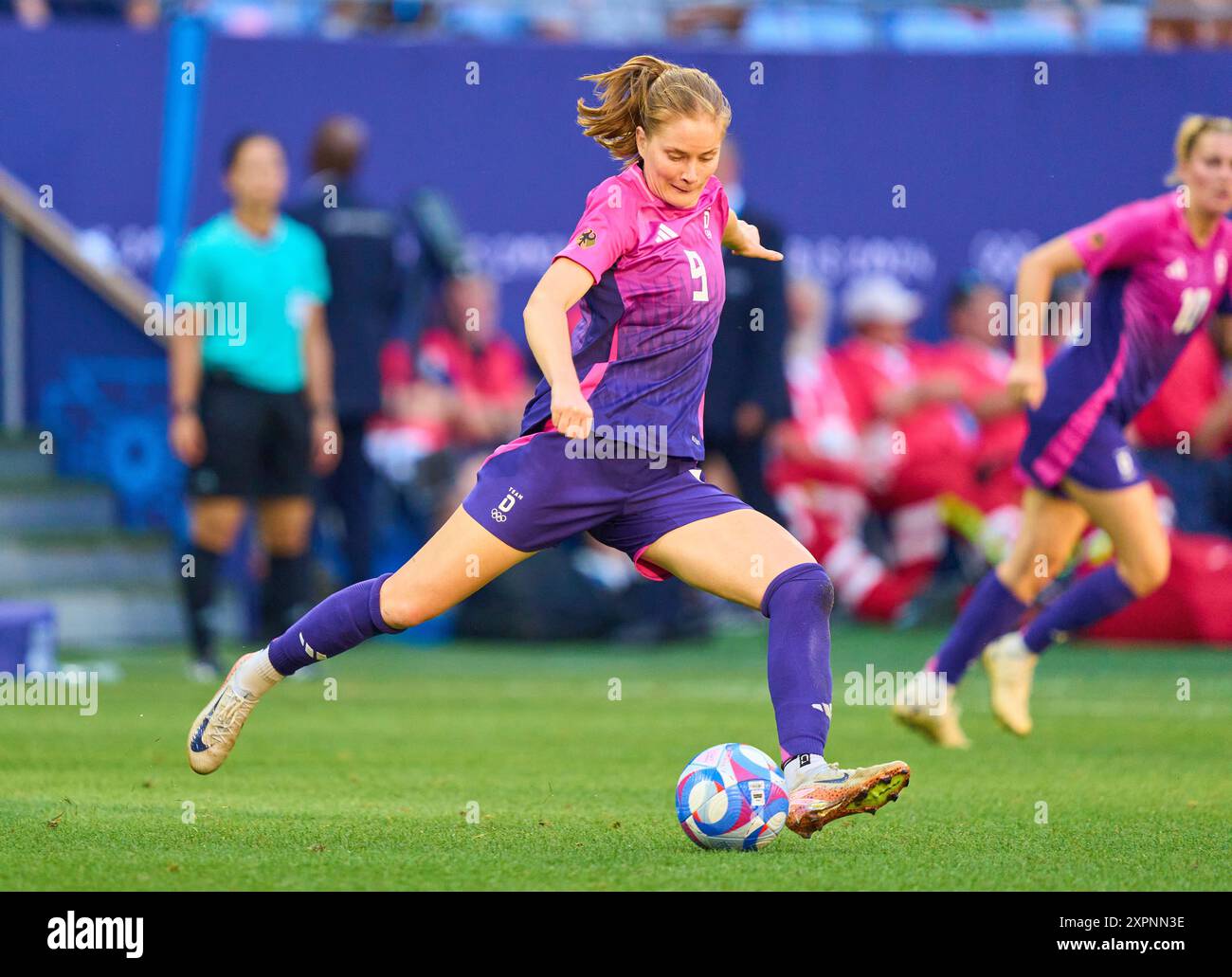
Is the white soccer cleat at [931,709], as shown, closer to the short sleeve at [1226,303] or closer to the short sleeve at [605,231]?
the short sleeve at [1226,303]

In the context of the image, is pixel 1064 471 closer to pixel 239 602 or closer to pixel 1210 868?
pixel 1210 868

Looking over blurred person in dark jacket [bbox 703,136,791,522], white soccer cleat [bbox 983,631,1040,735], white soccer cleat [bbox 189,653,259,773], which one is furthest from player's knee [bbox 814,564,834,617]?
blurred person in dark jacket [bbox 703,136,791,522]

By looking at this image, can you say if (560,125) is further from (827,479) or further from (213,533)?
(213,533)

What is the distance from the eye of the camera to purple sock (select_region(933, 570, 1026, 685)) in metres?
8.41

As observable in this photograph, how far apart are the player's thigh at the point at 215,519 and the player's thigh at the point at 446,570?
535cm

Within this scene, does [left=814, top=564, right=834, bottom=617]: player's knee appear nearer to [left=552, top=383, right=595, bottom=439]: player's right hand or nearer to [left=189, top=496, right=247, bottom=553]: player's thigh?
[left=552, top=383, right=595, bottom=439]: player's right hand

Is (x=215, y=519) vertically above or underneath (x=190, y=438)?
underneath

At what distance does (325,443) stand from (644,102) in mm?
6710

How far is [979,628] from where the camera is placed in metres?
8.42

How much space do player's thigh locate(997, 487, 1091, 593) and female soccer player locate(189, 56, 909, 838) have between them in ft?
8.77

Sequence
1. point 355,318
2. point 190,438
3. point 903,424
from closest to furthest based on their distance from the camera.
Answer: point 190,438 → point 355,318 → point 903,424

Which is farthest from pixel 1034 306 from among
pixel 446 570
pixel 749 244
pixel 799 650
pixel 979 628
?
pixel 446 570

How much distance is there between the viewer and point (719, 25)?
52.7ft
